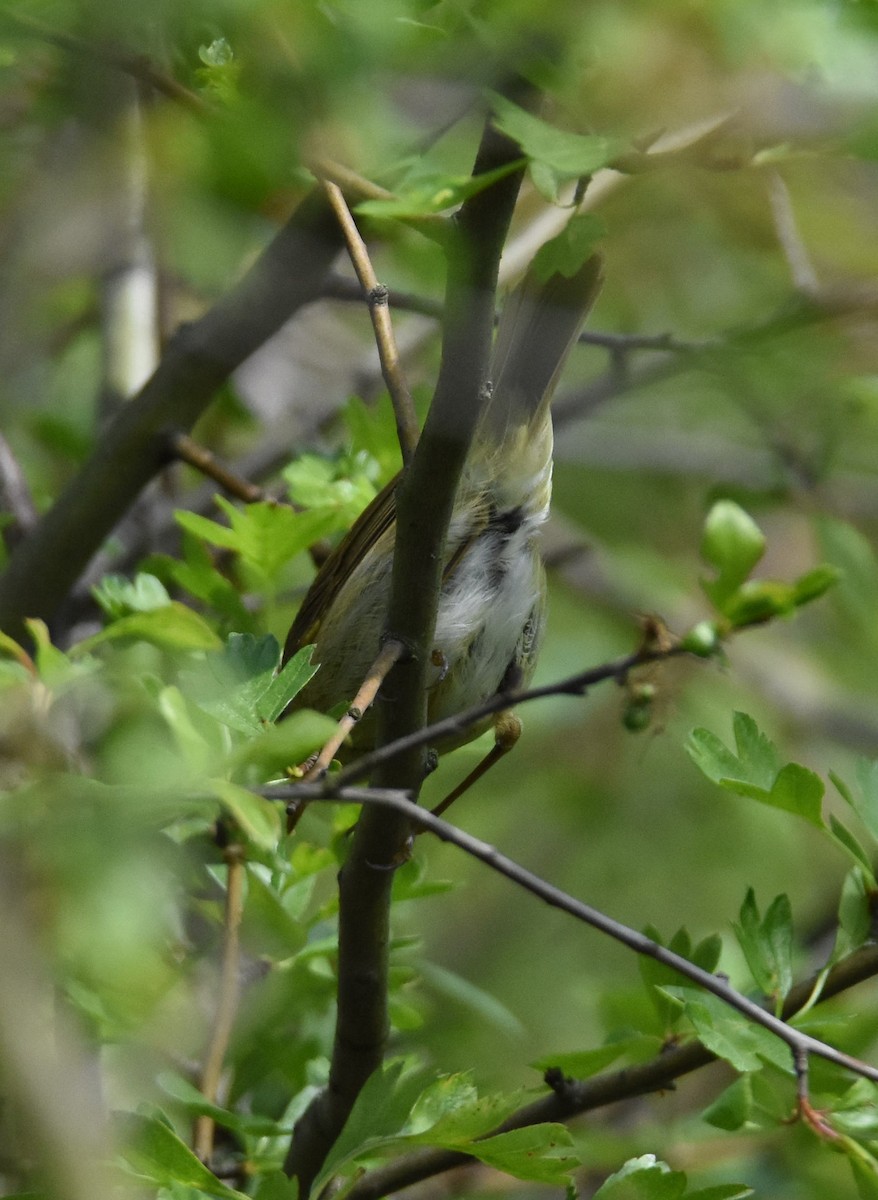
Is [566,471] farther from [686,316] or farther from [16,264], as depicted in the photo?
[16,264]

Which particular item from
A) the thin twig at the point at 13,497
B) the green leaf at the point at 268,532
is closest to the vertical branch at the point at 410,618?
the green leaf at the point at 268,532

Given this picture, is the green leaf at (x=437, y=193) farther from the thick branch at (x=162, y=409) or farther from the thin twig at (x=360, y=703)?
the thick branch at (x=162, y=409)

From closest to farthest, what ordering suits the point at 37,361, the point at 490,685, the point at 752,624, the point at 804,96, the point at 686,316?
the point at 752,624 < the point at 804,96 < the point at 490,685 < the point at 37,361 < the point at 686,316

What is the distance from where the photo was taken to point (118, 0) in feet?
3.44

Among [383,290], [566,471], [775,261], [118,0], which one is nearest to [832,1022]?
[383,290]

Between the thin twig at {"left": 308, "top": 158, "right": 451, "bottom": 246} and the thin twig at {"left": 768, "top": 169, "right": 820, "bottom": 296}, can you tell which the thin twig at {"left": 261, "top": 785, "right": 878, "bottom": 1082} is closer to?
the thin twig at {"left": 308, "top": 158, "right": 451, "bottom": 246}

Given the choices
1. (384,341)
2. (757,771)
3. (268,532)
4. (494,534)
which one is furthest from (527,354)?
(757,771)

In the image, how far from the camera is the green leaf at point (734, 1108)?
178cm

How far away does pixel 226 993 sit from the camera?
1984 millimetres

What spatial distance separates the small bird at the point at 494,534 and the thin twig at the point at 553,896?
0.91m

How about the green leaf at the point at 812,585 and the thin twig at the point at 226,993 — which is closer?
the green leaf at the point at 812,585

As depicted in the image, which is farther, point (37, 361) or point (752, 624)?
point (37, 361)

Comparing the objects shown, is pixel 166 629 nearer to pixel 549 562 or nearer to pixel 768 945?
pixel 768 945

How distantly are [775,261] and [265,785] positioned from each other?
293cm
